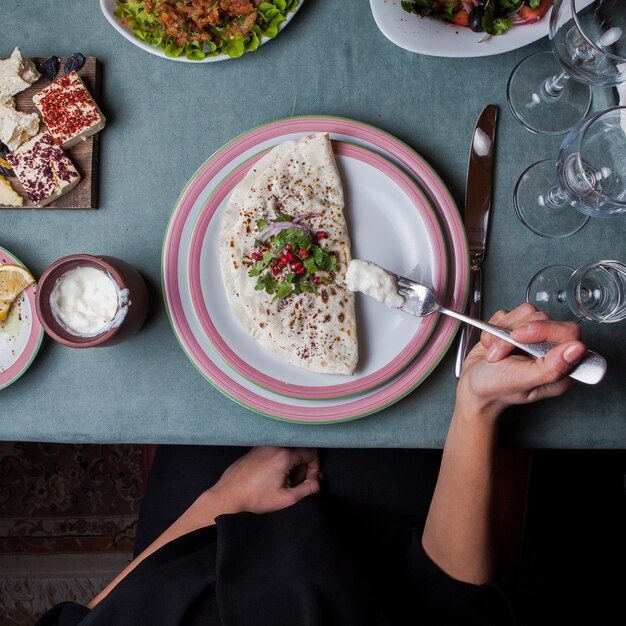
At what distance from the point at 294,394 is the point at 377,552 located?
21.6 inches

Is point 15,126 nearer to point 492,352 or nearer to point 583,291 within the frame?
point 492,352

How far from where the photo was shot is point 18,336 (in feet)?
4.43

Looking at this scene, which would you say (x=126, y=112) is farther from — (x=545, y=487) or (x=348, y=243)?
(x=545, y=487)

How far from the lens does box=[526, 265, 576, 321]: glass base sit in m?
1.37

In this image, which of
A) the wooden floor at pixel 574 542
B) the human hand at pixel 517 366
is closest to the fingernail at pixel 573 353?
the human hand at pixel 517 366

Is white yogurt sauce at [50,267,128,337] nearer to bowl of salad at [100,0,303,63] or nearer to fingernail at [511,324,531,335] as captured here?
bowl of salad at [100,0,303,63]

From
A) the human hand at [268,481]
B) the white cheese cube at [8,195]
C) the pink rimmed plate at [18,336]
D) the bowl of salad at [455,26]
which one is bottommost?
the human hand at [268,481]

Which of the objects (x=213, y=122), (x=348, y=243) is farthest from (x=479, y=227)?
(x=213, y=122)

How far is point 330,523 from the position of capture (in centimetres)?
149

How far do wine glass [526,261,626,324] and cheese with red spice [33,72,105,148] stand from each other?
3.71ft

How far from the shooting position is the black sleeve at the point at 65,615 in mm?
1536

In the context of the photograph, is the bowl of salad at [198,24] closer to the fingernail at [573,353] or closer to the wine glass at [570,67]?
the wine glass at [570,67]

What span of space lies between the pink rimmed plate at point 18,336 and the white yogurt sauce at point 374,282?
75 cm

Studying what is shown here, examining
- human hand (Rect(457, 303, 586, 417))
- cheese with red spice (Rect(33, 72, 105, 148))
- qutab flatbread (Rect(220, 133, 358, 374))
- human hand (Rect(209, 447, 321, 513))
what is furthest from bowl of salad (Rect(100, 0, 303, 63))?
human hand (Rect(209, 447, 321, 513))
